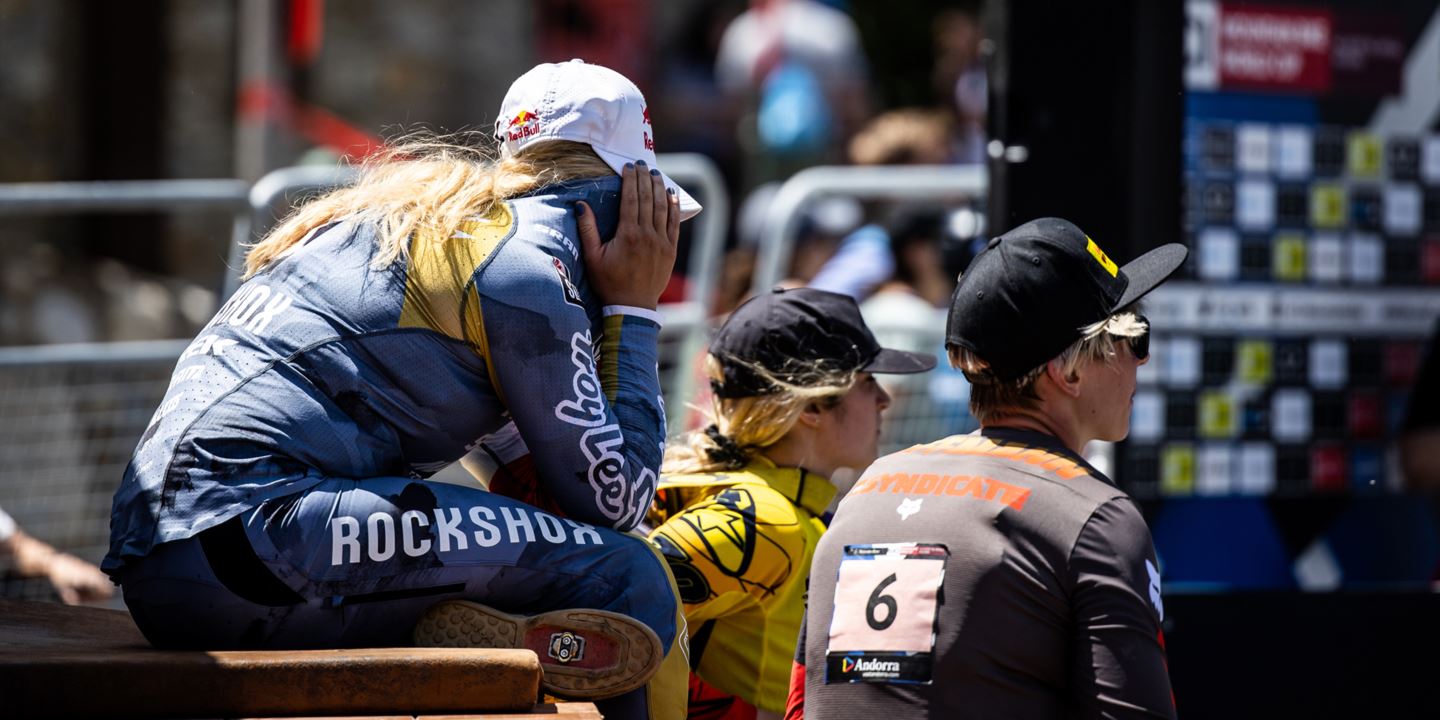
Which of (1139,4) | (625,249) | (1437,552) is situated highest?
(1139,4)

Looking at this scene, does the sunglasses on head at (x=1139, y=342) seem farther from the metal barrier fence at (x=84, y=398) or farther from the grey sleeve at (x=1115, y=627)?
the metal barrier fence at (x=84, y=398)

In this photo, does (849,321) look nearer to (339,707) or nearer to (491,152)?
(491,152)

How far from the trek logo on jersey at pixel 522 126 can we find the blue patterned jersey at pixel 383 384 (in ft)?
0.63

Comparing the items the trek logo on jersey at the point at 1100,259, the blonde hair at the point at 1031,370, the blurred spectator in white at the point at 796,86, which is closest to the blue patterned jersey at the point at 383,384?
the blonde hair at the point at 1031,370

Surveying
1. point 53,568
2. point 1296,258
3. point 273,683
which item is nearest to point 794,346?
point 273,683

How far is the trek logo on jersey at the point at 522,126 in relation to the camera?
286 centimetres

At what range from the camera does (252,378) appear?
8.47ft

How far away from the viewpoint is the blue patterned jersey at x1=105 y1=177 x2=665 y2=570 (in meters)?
2.53

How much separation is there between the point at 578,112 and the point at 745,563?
900 millimetres

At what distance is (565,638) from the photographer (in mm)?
2596

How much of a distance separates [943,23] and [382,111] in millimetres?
3868

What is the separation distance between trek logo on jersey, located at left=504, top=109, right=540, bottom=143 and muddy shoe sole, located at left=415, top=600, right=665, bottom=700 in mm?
847

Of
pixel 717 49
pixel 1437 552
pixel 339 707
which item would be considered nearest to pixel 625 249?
pixel 339 707

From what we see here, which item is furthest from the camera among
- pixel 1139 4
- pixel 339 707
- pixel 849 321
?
pixel 1139 4
